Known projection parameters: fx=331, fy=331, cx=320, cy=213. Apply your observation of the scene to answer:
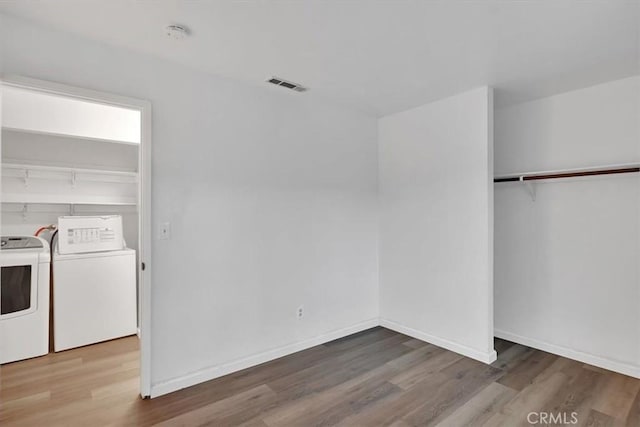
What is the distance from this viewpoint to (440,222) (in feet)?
10.9

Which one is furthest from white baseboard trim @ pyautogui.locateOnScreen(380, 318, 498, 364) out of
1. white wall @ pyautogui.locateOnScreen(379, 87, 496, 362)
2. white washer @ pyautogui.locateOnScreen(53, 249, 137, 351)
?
white washer @ pyautogui.locateOnScreen(53, 249, 137, 351)

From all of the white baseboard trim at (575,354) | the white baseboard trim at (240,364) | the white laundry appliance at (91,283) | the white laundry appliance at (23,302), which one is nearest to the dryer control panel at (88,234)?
the white laundry appliance at (91,283)

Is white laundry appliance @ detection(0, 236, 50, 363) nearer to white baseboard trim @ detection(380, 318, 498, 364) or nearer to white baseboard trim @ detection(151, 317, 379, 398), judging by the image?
→ white baseboard trim @ detection(151, 317, 379, 398)

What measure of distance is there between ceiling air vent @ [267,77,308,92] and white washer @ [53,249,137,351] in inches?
94.8

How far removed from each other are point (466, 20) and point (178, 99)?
204 centimetres

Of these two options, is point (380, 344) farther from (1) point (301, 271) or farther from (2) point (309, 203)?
(2) point (309, 203)

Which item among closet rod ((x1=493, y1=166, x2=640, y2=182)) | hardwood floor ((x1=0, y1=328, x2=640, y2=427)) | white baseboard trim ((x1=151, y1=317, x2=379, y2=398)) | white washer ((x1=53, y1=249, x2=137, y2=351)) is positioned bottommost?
hardwood floor ((x1=0, y1=328, x2=640, y2=427))

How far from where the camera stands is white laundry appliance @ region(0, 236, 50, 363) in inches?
115

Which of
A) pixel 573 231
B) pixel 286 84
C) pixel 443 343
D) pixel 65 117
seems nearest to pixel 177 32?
pixel 286 84

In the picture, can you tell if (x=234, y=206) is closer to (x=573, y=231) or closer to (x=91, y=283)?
(x=91, y=283)

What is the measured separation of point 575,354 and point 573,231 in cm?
110

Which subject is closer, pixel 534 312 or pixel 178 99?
pixel 178 99

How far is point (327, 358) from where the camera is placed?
3.04 metres

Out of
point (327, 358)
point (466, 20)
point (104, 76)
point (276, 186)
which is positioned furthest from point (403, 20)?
point (327, 358)
